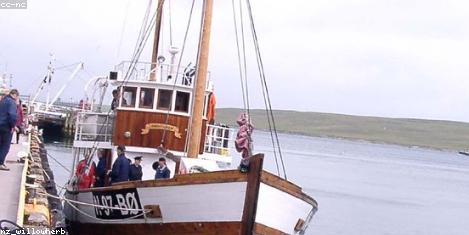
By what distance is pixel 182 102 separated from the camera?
20.8 m

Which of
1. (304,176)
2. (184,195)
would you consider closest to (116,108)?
(184,195)

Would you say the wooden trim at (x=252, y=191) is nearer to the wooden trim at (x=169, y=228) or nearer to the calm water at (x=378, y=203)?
the wooden trim at (x=169, y=228)

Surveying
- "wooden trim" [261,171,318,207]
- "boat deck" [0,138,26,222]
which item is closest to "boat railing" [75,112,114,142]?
"boat deck" [0,138,26,222]

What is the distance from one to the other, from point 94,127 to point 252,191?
8.70m

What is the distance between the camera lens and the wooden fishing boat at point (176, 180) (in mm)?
15047

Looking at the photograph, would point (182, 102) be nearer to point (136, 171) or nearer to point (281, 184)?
point (136, 171)

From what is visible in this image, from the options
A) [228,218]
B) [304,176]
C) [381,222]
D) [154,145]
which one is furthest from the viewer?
[304,176]

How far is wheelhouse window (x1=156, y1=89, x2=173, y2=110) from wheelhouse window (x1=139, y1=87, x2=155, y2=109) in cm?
18

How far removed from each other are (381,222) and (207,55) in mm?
27954

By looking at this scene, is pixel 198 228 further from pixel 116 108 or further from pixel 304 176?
pixel 304 176

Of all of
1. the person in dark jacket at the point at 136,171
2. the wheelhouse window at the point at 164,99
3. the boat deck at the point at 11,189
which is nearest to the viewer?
the boat deck at the point at 11,189

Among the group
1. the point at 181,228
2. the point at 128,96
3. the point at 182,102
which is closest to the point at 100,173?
the point at 128,96

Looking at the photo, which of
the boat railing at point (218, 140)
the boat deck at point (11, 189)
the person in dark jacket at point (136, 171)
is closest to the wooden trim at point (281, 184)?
the person in dark jacket at point (136, 171)

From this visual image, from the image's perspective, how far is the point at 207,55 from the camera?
Result: 1819cm
